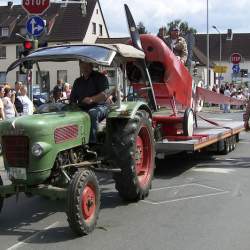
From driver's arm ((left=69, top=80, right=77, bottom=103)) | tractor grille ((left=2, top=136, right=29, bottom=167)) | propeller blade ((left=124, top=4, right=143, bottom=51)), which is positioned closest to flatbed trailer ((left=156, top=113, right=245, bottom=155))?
propeller blade ((left=124, top=4, right=143, bottom=51))

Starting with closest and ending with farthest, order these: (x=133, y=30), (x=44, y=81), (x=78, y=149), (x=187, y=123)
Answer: (x=78, y=149), (x=44, y=81), (x=133, y=30), (x=187, y=123)

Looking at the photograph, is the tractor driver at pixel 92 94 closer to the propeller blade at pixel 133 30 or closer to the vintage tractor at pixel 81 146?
the vintage tractor at pixel 81 146

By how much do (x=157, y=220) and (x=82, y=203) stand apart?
1166mm

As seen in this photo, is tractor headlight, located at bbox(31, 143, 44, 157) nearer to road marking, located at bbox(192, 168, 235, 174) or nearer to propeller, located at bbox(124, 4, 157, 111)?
propeller, located at bbox(124, 4, 157, 111)

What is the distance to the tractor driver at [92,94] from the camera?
748cm

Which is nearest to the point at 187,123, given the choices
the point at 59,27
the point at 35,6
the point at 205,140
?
the point at 205,140

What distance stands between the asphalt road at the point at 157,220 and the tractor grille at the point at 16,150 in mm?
836

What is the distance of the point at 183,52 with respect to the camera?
12.7 m

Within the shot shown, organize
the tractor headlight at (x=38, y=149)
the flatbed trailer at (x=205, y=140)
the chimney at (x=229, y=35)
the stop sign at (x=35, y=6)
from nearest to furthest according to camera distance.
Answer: the tractor headlight at (x=38, y=149) < the flatbed trailer at (x=205, y=140) < the stop sign at (x=35, y=6) < the chimney at (x=229, y=35)

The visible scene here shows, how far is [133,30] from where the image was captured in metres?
10.6

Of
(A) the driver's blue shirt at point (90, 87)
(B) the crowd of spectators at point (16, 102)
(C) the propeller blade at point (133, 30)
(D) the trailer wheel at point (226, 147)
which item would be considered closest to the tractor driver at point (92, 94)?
(A) the driver's blue shirt at point (90, 87)

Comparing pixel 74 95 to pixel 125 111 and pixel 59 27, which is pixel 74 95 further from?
pixel 59 27

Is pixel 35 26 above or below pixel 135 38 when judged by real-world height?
above

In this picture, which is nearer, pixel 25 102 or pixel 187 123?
pixel 187 123
